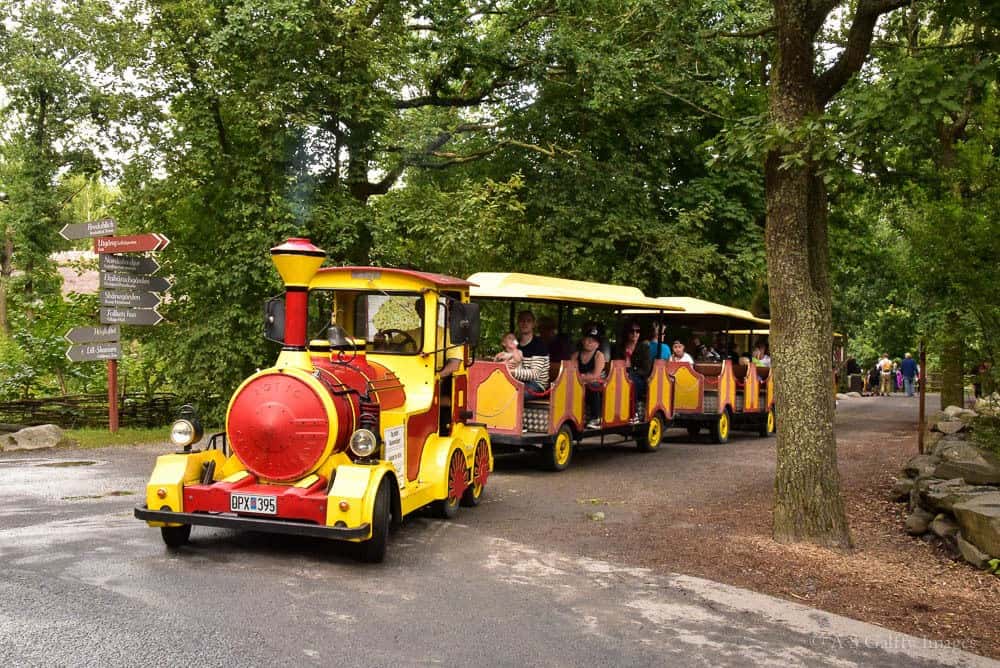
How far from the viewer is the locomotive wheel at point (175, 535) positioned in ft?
22.5

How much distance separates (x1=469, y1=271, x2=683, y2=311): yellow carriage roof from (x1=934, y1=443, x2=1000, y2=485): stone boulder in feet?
15.5

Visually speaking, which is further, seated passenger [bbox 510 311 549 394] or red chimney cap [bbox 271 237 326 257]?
seated passenger [bbox 510 311 549 394]

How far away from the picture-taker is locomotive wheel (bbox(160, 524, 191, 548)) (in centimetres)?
686

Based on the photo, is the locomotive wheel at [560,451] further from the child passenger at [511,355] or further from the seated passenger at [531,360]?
the child passenger at [511,355]

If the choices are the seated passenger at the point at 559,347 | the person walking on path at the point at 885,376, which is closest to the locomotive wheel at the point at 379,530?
the seated passenger at the point at 559,347

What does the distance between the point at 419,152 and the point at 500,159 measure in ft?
10.2

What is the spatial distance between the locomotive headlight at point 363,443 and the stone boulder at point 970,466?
18.8 feet

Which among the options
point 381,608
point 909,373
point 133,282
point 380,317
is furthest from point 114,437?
point 909,373

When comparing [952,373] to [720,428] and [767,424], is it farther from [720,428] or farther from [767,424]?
[720,428]

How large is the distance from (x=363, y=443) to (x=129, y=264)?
31.1 feet

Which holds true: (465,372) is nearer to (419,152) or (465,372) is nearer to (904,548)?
(904,548)

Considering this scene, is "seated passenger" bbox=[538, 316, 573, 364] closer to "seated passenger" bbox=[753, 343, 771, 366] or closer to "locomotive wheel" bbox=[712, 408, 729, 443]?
"locomotive wheel" bbox=[712, 408, 729, 443]

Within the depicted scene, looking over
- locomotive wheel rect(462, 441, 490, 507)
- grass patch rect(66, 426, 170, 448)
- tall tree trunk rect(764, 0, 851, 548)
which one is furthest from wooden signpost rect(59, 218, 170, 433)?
tall tree trunk rect(764, 0, 851, 548)

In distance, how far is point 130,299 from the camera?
1463 centimetres
